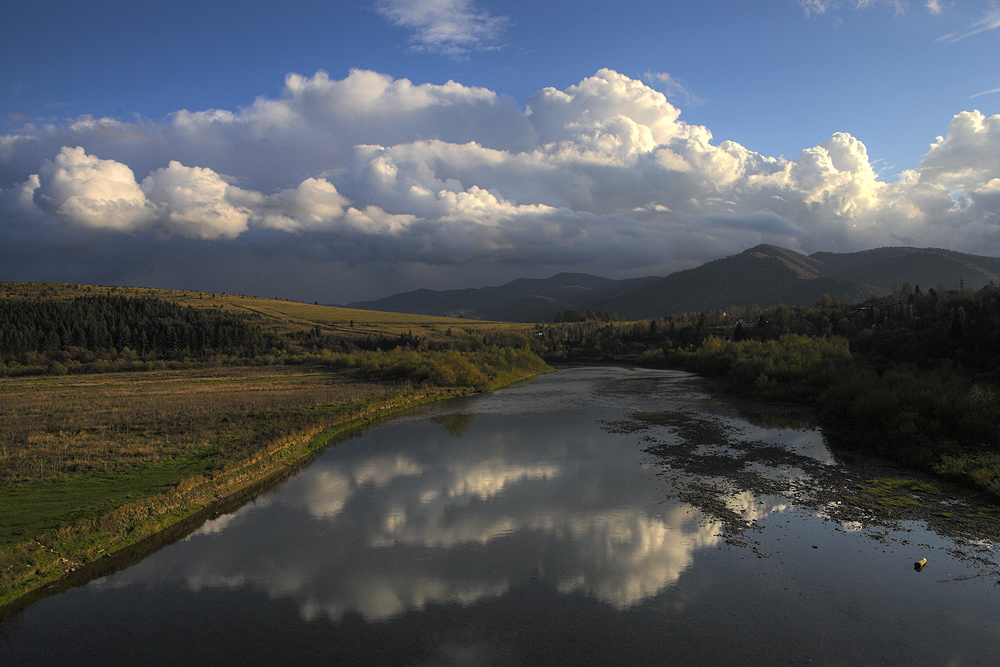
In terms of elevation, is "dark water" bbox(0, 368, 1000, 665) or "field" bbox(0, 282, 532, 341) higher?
"field" bbox(0, 282, 532, 341)

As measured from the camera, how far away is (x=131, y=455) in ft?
70.3

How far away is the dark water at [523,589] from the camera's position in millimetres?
9789

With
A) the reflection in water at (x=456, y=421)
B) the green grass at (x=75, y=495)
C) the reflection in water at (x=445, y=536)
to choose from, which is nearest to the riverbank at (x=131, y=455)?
the green grass at (x=75, y=495)

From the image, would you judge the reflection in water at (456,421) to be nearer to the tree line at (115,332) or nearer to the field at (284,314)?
the tree line at (115,332)

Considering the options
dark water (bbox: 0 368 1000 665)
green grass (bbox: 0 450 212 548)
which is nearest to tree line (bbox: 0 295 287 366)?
green grass (bbox: 0 450 212 548)

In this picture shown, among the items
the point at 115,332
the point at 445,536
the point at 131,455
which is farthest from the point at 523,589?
the point at 115,332

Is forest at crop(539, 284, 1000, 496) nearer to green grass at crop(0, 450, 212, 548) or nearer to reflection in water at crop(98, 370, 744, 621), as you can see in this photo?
reflection in water at crop(98, 370, 744, 621)

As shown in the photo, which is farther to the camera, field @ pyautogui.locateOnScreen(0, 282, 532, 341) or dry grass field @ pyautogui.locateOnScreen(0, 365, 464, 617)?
field @ pyautogui.locateOnScreen(0, 282, 532, 341)

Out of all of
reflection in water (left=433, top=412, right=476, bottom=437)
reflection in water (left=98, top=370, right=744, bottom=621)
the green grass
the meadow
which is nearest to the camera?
reflection in water (left=98, top=370, right=744, bottom=621)

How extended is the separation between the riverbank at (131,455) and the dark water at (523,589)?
1450 millimetres

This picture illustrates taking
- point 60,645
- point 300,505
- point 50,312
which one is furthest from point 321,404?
point 50,312

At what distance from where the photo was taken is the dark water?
9789 mm

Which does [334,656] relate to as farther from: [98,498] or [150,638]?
[98,498]

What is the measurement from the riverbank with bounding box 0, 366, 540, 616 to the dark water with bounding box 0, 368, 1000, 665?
145cm
